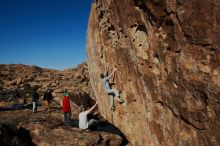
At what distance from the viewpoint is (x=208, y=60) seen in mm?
8703

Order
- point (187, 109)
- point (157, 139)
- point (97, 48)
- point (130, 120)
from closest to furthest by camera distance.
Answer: point (187, 109) → point (157, 139) → point (130, 120) → point (97, 48)

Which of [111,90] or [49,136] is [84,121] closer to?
[49,136]

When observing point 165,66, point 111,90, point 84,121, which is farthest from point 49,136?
point 165,66

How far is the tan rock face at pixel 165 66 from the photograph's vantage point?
8.72 meters

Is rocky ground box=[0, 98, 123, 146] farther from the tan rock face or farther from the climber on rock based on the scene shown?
the climber on rock

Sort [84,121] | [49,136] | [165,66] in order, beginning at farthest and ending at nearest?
[84,121] < [49,136] < [165,66]

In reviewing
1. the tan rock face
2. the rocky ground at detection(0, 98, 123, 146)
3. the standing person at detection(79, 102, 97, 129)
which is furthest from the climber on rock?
the rocky ground at detection(0, 98, 123, 146)

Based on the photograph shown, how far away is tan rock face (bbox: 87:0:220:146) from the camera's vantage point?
8.72 m

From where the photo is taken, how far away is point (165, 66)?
10672mm

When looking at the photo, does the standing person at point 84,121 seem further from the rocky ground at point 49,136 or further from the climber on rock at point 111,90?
the climber on rock at point 111,90

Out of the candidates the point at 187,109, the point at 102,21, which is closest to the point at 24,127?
the point at 102,21

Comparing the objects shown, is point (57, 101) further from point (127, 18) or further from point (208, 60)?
point (208, 60)

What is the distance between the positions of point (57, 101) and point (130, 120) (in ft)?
49.6

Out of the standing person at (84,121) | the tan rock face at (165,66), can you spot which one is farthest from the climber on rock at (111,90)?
the standing person at (84,121)
